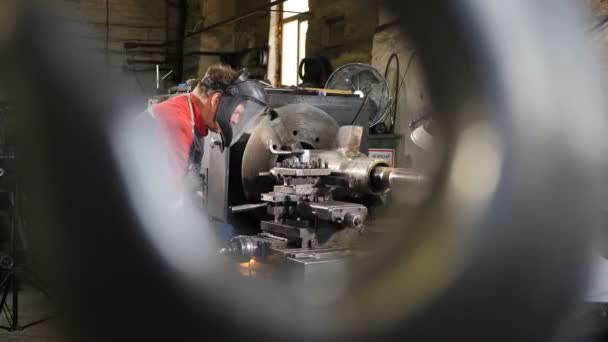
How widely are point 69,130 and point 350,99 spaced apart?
8.70ft

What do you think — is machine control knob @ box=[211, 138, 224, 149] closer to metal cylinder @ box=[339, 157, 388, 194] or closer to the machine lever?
the machine lever

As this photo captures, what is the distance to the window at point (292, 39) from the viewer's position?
613cm

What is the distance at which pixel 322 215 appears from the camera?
75.5 inches

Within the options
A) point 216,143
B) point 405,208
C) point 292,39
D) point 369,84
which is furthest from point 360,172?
point 292,39

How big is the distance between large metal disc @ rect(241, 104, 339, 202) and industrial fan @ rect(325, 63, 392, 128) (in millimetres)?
1736

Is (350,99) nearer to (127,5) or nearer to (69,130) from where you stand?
(69,130)

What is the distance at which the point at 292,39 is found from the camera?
6.40 meters

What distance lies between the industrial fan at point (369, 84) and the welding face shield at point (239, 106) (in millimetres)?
1888

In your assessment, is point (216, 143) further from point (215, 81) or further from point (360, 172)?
point (360, 172)

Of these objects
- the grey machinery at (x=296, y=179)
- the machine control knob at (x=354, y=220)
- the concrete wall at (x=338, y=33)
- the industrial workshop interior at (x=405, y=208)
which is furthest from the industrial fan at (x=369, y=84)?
the industrial workshop interior at (x=405, y=208)

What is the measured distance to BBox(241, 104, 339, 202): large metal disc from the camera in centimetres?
248

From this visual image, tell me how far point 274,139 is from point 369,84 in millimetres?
2088

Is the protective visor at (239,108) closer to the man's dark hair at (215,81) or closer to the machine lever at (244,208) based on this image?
the man's dark hair at (215,81)

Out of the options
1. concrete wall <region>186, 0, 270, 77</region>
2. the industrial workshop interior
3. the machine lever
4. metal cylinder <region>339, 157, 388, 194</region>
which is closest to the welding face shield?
the machine lever
